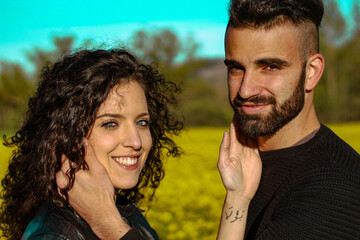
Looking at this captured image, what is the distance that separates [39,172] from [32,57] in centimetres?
4026

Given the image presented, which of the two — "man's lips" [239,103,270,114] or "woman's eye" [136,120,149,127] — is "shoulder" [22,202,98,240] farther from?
"man's lips" [239,103,270,114]

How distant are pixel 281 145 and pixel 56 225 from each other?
1.49 meters

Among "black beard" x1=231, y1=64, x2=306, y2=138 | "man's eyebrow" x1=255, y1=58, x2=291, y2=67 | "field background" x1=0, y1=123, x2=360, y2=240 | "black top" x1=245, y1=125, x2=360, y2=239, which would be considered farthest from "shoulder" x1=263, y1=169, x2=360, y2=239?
"field background" x1=0, y1=123, x2=360, y2=240

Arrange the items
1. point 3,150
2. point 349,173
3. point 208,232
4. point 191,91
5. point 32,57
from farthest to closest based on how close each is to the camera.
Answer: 1. point 191,91
2. point 32,57
3. point 3,150
4. point 208,232
5. point 349,173

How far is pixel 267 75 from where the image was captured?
2758mm

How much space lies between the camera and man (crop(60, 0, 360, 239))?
2443mm

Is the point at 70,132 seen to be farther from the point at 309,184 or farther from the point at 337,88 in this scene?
the point at 337,88

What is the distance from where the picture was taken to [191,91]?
4400 centimetres

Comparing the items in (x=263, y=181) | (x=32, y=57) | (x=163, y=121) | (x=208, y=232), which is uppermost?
(x=32, y=57)

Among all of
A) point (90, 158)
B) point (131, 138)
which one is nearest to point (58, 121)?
point (90, 158)

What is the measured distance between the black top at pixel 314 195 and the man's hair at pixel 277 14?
2.10 feet

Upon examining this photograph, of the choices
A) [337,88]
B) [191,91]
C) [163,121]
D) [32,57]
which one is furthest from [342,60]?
[163,121]

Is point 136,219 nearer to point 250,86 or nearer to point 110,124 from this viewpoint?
point 110,124

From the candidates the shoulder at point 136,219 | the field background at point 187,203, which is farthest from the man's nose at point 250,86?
the field background at point 187,203
